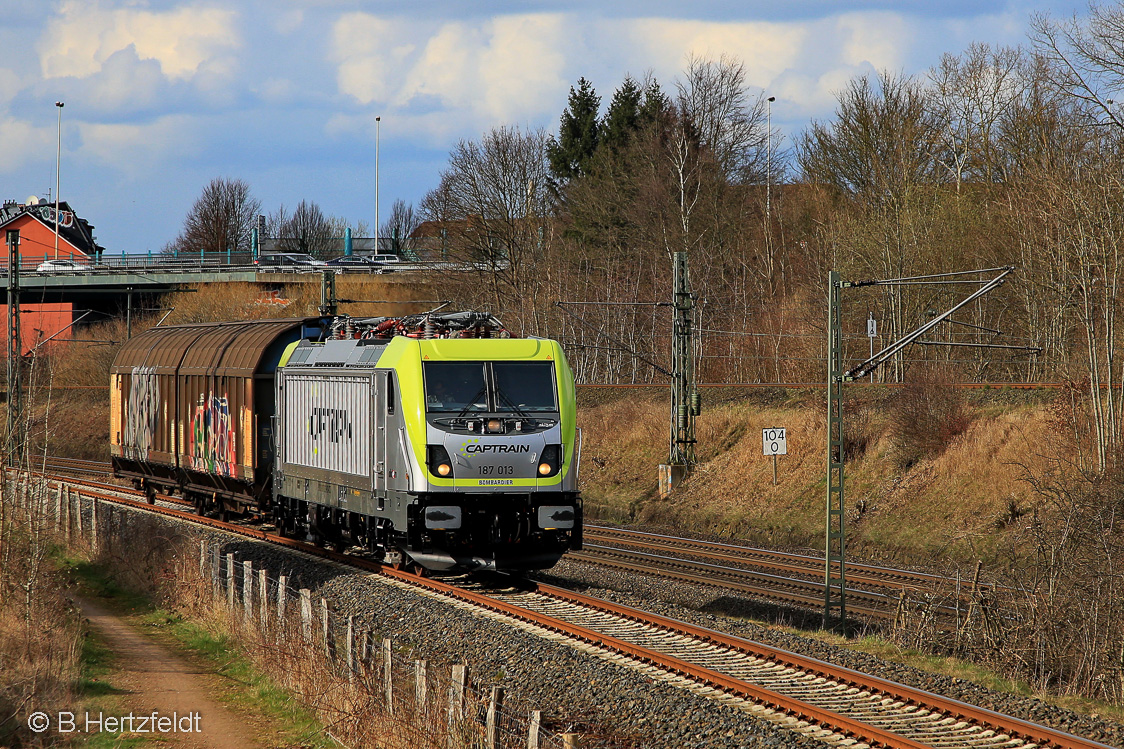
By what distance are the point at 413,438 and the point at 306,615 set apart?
301 cm

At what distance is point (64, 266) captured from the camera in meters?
70.7

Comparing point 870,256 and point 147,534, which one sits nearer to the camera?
point 147,534

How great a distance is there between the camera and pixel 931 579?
65.5ft

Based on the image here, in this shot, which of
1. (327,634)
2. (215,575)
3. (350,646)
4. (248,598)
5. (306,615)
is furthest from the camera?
(215,575)

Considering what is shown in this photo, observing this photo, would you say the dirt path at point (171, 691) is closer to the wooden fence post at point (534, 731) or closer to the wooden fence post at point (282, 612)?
the wooden fence post at point (282, 612)

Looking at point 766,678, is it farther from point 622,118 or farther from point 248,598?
point 622,118

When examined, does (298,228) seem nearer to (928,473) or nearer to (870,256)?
(870,256)

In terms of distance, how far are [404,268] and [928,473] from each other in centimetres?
4242

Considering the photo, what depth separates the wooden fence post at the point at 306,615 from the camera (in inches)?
515

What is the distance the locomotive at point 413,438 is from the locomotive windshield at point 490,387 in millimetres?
16

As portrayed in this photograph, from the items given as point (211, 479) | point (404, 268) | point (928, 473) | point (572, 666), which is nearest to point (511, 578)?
point (572, 666)

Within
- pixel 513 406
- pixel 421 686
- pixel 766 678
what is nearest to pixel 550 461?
pixel 513 406

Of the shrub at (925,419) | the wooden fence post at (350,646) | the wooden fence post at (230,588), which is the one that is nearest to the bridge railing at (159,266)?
the shrub at (925,419)

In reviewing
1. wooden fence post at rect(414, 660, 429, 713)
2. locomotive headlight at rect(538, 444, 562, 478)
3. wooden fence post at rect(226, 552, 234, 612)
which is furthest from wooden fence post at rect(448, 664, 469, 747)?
wooden fence post at rect(226, 552, 234, 612)
